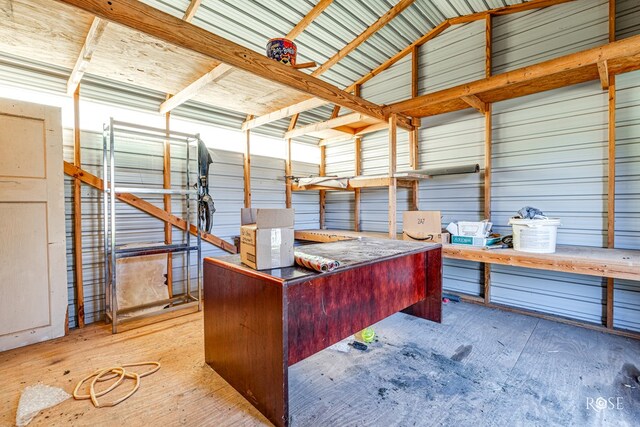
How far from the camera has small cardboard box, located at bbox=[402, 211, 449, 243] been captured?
318cm

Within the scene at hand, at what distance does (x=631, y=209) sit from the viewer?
2688mm

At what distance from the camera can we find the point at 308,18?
3.10 m

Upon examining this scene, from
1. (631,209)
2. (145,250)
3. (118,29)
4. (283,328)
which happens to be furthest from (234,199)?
(631,209)

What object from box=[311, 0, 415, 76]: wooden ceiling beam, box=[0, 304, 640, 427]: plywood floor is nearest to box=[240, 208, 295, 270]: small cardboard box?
box=[0, 304, 640, 427]: plywood floor

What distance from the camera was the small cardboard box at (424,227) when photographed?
10.4ft

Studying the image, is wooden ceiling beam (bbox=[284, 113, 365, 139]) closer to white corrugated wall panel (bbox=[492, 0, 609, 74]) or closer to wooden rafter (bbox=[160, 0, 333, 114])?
wooden rafter (bbox=[160, 0, 333, 114])

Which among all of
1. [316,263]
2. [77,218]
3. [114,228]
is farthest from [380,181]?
[77,218]

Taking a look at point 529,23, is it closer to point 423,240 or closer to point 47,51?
point 423,240

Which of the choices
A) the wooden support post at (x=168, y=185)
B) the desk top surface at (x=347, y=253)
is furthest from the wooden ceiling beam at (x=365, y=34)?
the desk top surface at (x=347, y=253)

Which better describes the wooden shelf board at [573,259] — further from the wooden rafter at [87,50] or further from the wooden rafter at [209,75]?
the wooden rafter at [87,50]

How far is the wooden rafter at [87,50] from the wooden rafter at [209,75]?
763mm

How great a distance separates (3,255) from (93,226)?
75 cm

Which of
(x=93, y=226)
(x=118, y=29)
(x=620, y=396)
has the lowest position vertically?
(x=620, y=396)

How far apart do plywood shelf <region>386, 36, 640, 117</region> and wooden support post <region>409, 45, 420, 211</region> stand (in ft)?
1.31
